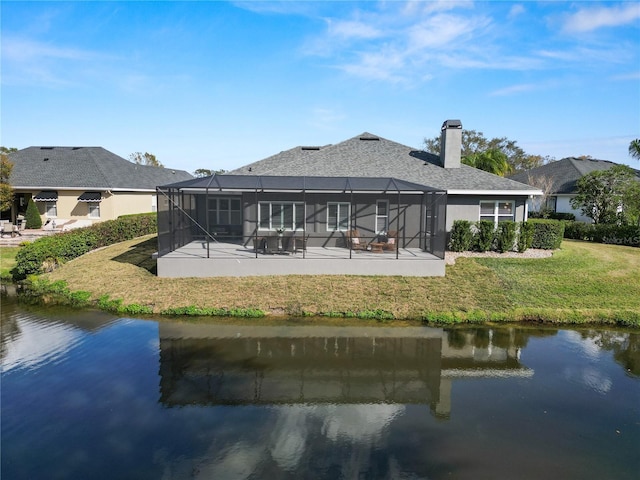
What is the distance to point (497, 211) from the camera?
17.3m

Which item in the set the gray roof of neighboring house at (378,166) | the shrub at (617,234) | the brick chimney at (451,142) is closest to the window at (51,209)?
the gray roof of neighboring house at (378,166)

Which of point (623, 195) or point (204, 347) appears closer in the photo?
point (204, 347)

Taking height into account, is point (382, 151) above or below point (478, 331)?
above

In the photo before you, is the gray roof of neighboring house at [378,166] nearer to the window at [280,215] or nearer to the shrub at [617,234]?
the window at [280,215]

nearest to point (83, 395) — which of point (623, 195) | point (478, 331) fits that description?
point (478, 331)

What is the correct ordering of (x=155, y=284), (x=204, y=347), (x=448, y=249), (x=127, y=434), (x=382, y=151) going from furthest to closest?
(x=382, y=151)
(x=448, y=249)
(x=155, y=284)
(x=204, y=347)
(x=127, y=434)

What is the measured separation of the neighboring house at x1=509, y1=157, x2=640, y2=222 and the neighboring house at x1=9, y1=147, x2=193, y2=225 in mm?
28835

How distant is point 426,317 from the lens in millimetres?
11062

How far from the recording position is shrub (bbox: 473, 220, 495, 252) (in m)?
16.3

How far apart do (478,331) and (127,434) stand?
8451 mm

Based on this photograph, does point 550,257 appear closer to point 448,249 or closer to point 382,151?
point 448,249

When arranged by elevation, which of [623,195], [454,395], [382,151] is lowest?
[454,395]

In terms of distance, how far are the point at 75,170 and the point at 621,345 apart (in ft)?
98.4

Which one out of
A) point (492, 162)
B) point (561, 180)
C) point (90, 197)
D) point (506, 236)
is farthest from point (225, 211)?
point (561, 180)
